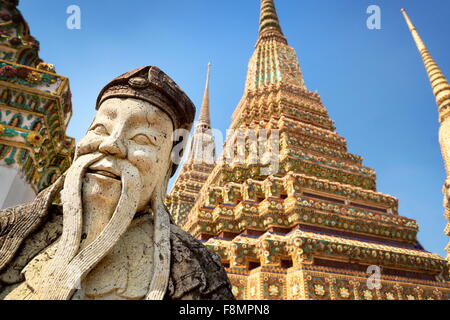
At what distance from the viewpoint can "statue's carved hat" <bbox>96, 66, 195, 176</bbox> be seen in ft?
5.82

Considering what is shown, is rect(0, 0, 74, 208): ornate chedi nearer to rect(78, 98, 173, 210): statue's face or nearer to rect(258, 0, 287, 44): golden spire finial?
rect(78, 98, 173, 210): statue's face

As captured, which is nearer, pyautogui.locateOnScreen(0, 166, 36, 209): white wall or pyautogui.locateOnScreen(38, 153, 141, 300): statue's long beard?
pyautogui.locateOnScreen(38, 153, 141, 300): statue's long beard

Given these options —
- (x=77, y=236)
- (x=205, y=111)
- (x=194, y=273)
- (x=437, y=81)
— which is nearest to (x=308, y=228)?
(x=194, y=273)

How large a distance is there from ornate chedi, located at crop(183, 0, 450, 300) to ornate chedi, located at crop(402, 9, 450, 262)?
2.35 m

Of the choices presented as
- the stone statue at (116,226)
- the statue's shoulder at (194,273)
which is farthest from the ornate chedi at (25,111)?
the statue's shoulder at (194,273)

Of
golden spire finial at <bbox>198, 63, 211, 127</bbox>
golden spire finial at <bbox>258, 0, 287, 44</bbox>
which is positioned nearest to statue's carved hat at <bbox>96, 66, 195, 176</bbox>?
golden spire finial at <bbox>258, 0, 287, 44</bbox>

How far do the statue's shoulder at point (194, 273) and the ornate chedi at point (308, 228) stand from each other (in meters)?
3.86

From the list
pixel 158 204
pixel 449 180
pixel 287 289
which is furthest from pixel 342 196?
pixel 158 204

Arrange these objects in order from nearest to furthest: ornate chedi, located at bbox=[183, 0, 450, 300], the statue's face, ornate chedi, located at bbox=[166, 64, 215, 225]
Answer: the statue's face, ornate chedi, located at bbox=[183, 0, 450, 300], ornate chedi, located at bbox=[166, 64, 215, 225]

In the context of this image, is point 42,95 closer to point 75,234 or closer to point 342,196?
point 75,234

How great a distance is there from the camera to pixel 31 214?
152 cm

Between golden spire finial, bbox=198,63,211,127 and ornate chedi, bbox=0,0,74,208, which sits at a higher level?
golden spire finial, bbox=198,63,211,127

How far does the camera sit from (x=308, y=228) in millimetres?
6156

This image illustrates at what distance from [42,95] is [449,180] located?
10577 mm
